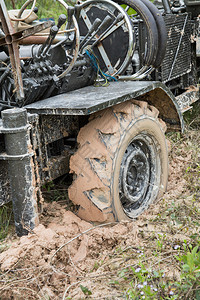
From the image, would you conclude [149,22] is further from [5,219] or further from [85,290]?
[85,290]

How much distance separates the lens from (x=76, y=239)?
2.87 metres

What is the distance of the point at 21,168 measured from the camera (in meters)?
2.57

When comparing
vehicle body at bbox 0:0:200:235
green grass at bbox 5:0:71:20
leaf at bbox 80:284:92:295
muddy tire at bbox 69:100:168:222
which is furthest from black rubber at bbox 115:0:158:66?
green grass at bbox 5:0:71:20

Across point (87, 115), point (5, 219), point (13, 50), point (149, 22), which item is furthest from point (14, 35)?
point (149, 22)

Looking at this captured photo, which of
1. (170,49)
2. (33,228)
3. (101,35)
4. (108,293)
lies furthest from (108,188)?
(170,49)

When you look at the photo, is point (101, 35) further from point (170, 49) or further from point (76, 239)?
point (76, 239)

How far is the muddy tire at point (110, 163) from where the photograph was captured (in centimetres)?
295

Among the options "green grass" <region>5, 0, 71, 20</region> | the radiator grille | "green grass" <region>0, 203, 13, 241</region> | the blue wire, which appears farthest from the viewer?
"green grass" <region>5, 0, 71, 20</region>

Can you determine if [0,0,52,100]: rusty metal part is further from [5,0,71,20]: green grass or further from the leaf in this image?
[5,0,71,20]: green grass

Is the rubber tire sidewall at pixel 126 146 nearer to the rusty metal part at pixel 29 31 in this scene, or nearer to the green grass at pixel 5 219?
the green grass at pixel 5 219

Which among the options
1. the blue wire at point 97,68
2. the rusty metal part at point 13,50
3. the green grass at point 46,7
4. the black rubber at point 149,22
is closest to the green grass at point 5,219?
the rusty metal part at point 13,50

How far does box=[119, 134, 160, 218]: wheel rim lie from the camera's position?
3.27 m

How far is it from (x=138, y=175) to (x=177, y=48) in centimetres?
189

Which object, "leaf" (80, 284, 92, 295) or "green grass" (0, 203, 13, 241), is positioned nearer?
"leaf" (80, 284, 92, 295)
